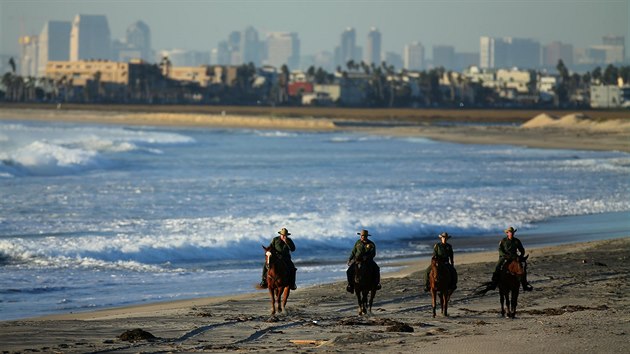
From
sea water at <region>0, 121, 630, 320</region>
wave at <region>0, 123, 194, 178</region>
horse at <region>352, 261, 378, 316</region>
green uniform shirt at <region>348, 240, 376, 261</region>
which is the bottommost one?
sea water at <region>0, 121, 630, 320</region>

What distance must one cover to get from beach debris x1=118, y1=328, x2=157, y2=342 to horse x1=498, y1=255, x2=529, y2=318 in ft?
15.6

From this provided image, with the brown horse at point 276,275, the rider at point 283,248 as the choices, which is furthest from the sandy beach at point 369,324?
the rider at point 283,248

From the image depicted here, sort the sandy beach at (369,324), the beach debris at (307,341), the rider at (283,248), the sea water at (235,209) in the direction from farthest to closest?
the sea water at (235,209) → the rider at (283,248) → the beach debris at (307,341) → the sandy beach at (369,324)

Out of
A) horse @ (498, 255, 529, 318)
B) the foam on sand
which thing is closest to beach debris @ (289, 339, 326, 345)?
horse @ (498, 255, 529, 318)

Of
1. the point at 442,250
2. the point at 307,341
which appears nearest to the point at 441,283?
the point at 442,250

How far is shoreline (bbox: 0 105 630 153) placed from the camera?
286 ft

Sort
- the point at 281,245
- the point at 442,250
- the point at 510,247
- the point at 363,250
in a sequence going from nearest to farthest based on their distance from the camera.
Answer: the point at 510,247 < the point at 442,250 < the point at 363,250 < the point at 281,245

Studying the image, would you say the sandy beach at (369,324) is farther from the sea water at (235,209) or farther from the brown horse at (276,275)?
the sea water at (235,209)

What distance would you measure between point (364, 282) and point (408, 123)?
10449 centimetres

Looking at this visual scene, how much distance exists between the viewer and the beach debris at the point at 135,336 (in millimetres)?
14547

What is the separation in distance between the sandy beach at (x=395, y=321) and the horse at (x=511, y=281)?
8.7 inches

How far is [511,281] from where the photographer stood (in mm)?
16891

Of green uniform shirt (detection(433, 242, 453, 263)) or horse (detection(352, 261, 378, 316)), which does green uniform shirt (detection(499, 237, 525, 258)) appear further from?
horse (detection(352, 261, 378, 316))

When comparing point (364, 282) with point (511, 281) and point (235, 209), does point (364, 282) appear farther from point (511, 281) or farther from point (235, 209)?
point (235, 209)
